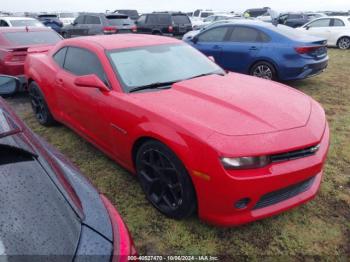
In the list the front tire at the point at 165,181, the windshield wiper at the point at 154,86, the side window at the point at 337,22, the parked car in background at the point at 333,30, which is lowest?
the parked car in background at the point at 333,30

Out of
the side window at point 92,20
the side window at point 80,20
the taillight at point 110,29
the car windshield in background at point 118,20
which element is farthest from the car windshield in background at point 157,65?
the side window at point 80,20

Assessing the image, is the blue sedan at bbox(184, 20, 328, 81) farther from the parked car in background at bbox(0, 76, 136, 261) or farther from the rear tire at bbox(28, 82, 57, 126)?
the parked car in background at bbox(0, 76, 136, 261)

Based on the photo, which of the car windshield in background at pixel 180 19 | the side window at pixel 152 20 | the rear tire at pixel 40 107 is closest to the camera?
the rear tire at pixel 40 107

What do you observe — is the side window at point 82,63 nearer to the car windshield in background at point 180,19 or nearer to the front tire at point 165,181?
the front tire at point 165,181

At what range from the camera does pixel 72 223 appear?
53.7 inches

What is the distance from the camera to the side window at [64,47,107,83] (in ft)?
12.0

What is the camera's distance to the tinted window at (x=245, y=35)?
7618mm

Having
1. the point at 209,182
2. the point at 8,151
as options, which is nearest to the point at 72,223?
the point at 8,151

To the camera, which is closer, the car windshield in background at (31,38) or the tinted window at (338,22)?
the car windshield in background at (31,38)

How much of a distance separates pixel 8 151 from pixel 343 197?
10.1 feet

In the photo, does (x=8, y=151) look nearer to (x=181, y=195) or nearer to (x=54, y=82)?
(x=181, y=195)

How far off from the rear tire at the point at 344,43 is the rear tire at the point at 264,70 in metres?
9.02

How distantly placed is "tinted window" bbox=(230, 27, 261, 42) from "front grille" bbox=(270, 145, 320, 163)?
5.38 m

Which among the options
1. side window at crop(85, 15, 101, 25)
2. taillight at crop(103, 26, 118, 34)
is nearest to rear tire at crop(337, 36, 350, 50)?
taillight at crop(103, 26, 118, 34)
